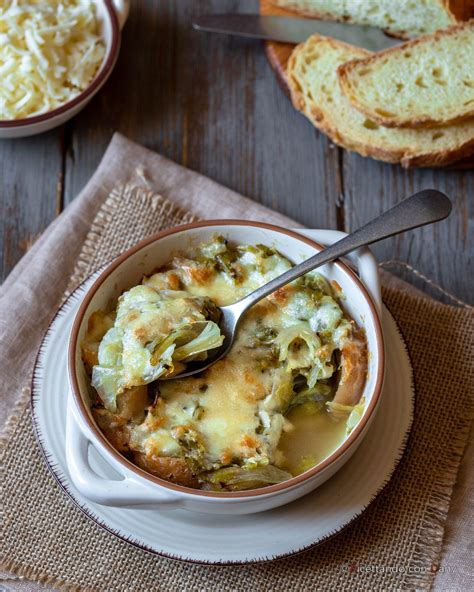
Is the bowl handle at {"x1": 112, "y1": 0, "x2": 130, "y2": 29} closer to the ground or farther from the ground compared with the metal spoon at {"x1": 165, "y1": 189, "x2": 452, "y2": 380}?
farther from the ground

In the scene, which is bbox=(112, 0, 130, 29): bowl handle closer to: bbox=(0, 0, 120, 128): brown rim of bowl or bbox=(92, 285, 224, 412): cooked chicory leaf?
bbox=(0, 0, 120, 128): brown rim of bowl

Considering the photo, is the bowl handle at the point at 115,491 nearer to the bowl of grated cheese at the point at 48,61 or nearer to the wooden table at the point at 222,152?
the wooden table at the point at 222,152

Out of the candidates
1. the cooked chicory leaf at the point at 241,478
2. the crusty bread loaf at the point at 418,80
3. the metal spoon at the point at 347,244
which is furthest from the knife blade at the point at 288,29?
the cooked chicory leaf at the point at 241,478

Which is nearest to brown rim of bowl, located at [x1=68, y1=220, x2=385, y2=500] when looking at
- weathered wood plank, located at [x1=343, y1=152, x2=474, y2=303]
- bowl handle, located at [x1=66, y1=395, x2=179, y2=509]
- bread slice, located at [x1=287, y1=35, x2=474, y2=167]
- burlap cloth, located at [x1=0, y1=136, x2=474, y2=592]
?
bowl handle, located at [x1=66, y1=395, x2=179, y2=509]

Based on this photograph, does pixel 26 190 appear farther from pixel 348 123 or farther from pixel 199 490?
pixel 199 490

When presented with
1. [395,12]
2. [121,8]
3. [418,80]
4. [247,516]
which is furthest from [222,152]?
[247,516]

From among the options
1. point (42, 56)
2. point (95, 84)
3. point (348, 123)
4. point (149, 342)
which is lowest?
point (149, 342)

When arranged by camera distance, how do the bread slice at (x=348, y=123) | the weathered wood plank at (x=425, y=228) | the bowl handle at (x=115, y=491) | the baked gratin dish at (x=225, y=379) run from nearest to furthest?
the bowl handle at (x=115, y=491), the baked gratin dish at (x=225, y=379), the weathered wood plank at (x=425, y=228), the bread slice at (x=348, y=123)

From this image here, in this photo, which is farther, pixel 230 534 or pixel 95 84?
pixel 95 84
